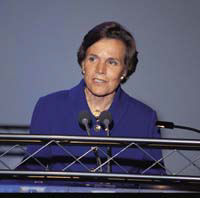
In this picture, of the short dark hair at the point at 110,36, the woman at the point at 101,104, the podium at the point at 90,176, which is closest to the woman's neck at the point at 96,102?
the woman at the point at 101,104

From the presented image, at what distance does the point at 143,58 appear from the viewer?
240 centimetres

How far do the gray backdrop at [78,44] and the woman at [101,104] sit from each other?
0.79m

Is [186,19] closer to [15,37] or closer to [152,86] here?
[152,86]

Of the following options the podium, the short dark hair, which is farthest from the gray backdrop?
the podium

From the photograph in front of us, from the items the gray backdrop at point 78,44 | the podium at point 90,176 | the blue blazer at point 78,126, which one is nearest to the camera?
the podium at point 90,176

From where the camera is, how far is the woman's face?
1493mm

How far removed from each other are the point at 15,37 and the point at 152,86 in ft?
3.15

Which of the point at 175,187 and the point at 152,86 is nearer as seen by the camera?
the point at 175,187

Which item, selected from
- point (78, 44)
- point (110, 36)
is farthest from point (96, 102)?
point (78, 44)

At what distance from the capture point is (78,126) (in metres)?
1.48

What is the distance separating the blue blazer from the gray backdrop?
31.5 inches

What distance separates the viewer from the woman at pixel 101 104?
1466 mm

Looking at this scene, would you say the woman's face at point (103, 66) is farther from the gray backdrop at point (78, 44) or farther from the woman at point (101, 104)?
the gray backdrop at point (78, 44)
